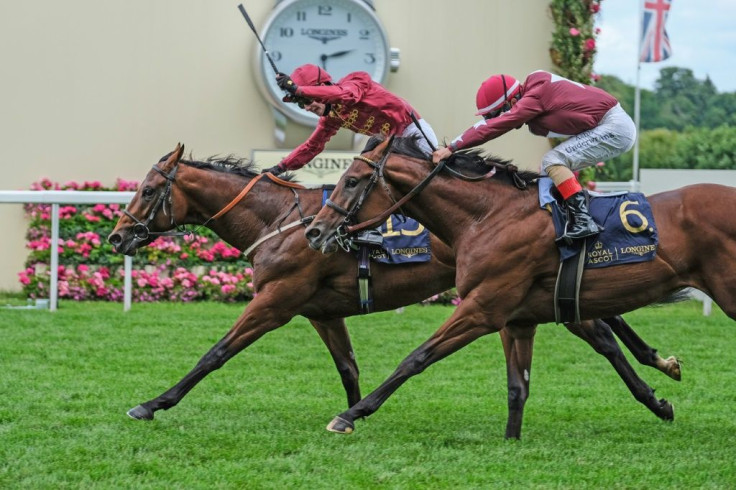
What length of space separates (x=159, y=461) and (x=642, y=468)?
2.03 m

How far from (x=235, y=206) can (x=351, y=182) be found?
1.00 m

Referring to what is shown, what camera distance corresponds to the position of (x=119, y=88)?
436 inches

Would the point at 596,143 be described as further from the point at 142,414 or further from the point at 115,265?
the point at 115,265

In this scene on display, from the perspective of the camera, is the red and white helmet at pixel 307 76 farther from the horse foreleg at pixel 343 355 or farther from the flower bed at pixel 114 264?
the flower bed at pixel 114 264

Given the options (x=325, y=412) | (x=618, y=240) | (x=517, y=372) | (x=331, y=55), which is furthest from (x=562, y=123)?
(x=331, y=55)

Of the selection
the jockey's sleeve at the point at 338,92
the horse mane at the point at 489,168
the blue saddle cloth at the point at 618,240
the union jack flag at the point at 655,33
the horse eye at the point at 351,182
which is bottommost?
the blue saddle cloth at the point at 618,240

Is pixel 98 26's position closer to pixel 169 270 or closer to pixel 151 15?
pixel 151 15

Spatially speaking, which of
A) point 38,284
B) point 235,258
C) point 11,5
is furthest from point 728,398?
point 11,5

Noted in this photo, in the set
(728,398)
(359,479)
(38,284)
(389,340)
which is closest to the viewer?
(359,479)

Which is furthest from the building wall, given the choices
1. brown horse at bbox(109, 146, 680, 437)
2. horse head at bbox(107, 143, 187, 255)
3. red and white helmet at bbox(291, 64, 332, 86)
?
horse head at bbox(107, 143, 187, 255)

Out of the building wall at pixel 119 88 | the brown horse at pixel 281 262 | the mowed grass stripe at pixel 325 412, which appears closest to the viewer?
the mowed grass stripe at pixel 325 412

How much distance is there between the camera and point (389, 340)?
362 inches

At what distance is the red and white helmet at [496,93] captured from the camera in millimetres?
5812

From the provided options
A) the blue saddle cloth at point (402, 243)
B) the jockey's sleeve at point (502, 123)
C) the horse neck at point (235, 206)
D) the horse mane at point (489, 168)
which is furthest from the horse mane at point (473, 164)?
the horse neck at point (235, 206)
